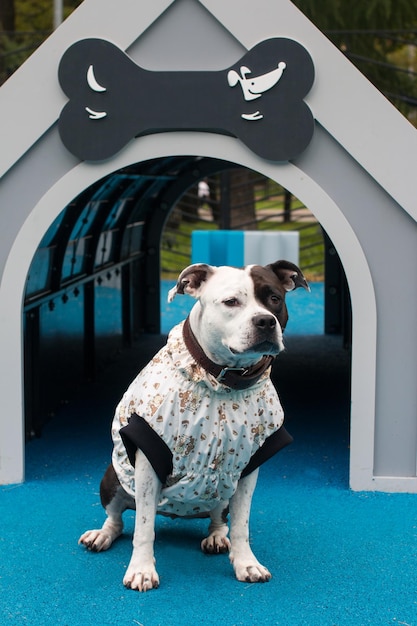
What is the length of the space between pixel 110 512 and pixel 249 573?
90cm

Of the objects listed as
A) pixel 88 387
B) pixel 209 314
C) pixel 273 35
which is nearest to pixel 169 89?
pixel 273 35

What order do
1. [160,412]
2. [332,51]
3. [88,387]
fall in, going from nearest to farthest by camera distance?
[160,412] → [332,51] → [88,387]

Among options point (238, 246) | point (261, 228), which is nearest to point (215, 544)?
point (238, 246)

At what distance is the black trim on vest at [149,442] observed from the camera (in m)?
4.86

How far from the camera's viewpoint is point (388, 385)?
6.56 meters

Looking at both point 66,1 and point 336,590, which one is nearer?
point 336,590

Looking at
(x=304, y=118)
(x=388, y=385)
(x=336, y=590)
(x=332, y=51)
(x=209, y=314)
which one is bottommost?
(x=336, y=590)

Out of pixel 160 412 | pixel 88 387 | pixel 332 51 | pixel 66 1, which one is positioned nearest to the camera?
pixel 160 412

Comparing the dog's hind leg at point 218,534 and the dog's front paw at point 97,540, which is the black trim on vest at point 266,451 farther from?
the dog's front paw at point 97,540

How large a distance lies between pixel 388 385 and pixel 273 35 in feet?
7.95

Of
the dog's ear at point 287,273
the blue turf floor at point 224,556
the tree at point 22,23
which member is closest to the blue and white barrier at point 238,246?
the tree at point 22,23

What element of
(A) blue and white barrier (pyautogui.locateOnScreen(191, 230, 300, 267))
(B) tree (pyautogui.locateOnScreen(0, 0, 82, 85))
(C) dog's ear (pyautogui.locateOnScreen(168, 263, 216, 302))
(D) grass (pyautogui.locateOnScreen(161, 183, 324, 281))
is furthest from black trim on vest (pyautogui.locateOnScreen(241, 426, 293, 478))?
(B) tree (pyautogui.locateOnScreen(0, 0, 82, 85))

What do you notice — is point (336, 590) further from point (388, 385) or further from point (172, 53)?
point (172, 53)

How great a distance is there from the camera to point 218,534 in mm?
5586
